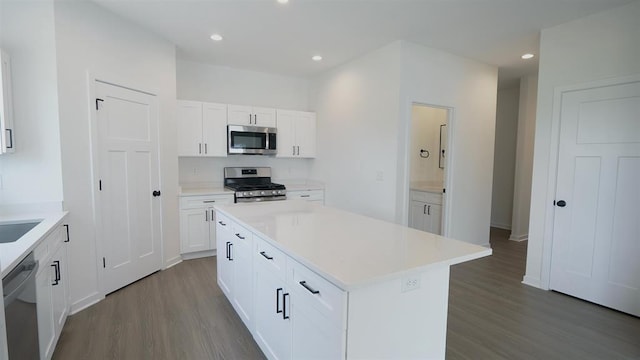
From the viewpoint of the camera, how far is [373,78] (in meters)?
3.96

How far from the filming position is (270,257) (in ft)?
6.10

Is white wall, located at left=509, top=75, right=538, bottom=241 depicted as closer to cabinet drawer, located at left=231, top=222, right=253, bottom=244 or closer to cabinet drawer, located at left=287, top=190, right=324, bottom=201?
cabinet drawer, located at left=287, top=190, right=324, bottom=201

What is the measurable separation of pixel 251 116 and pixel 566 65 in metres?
3.83

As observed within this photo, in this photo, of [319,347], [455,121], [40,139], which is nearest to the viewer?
[319,347]

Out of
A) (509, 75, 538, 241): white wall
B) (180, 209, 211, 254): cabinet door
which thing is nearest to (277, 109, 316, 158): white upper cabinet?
(180, 209, 211, 254): cabinet door

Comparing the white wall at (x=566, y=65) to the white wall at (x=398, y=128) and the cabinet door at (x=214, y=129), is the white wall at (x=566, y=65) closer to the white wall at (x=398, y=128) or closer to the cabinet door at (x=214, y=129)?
the white wall at (x=398, y=128)

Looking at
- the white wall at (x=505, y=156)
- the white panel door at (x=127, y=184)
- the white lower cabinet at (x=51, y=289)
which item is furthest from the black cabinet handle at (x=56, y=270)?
the white wall at (x=505, y=156)

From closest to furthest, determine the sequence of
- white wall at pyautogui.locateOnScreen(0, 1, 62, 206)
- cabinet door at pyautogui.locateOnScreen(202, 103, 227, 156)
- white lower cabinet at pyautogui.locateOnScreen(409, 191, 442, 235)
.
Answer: white wall at pyautogui.locateOnScreen(0, 1, 62, 206) < cabinet door at pyautogui.locateOnScreen(202, 103, 227, 156) < white lower cabinet at pyautogui.locateOnScreen(409, 191, 442, 235)

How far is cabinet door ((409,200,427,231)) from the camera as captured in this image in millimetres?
4672

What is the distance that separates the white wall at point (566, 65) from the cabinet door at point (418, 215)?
1.47 m

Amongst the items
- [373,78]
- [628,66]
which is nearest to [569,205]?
[628,66]

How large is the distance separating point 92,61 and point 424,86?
3.50 meters

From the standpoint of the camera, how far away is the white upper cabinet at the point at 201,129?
4148 millimetres

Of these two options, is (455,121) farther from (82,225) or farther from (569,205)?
(82,225)
